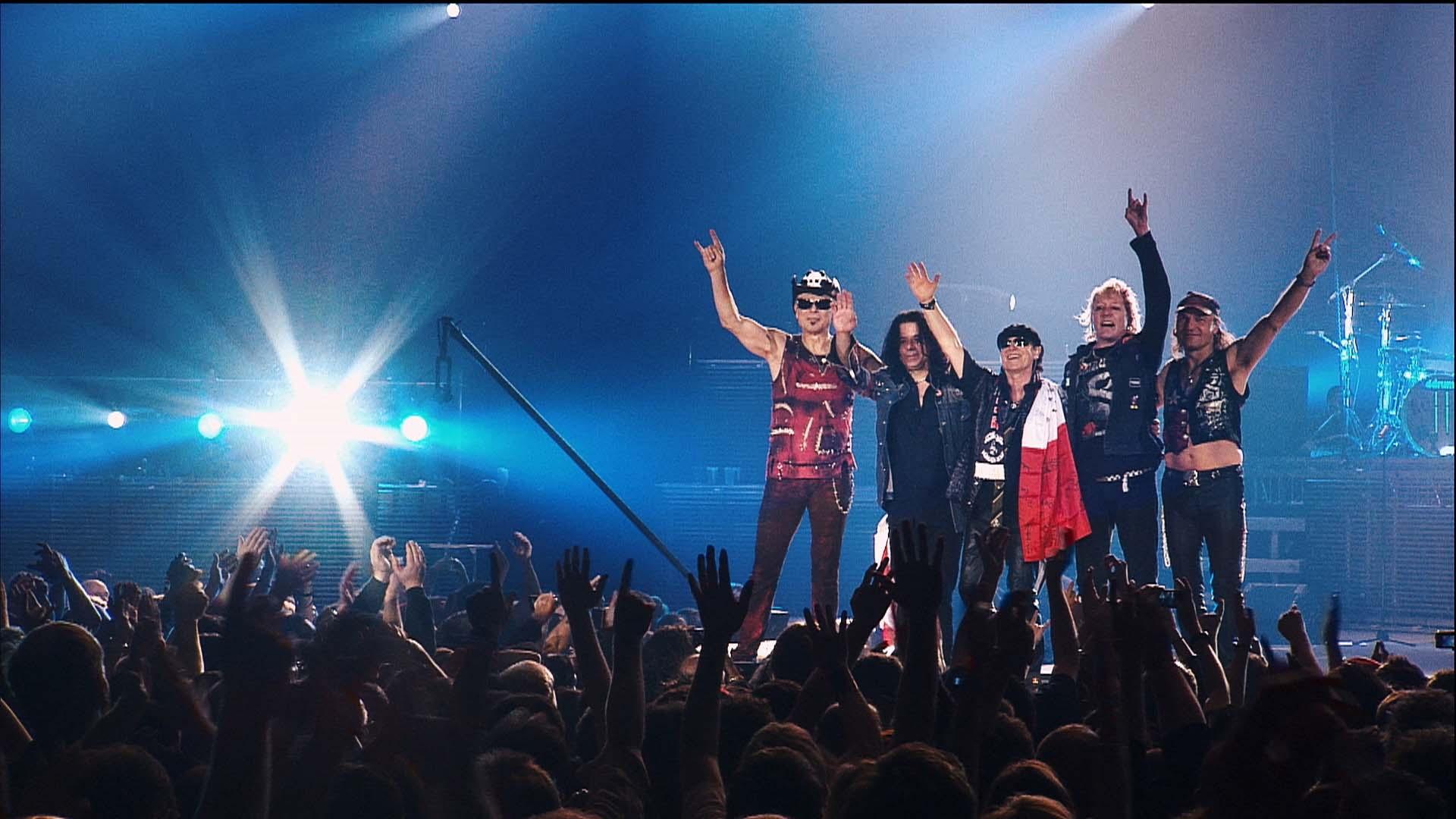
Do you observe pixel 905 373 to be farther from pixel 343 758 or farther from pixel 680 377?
pixel 680 377

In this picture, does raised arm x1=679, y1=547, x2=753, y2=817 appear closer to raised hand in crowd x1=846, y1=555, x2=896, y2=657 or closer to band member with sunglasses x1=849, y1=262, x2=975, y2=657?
raised hand in crowd x1=846, y1=555, x2=896, y2=657

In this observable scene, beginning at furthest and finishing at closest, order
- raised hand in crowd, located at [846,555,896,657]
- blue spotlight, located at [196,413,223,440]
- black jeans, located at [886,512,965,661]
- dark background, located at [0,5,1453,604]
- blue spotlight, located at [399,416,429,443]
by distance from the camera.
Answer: dark background, located at [0,5,1453,604], blue spotlight, located at [196,413,223,440], blue spotlight, located at [399,416,429,443], black jeans, located at [886,512,965,661], raised hand in crowd, located at [846,555,896,657]

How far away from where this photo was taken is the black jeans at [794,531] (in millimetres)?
6586

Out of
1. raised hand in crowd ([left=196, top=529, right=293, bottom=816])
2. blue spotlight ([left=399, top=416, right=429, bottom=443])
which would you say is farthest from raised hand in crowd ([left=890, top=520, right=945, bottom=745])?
blue spotlight ([left=399, top=416, right=429, bottom=443])

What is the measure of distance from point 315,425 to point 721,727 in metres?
8.43

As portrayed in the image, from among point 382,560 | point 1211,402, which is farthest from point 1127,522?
point 382,560

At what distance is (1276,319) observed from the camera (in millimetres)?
5844

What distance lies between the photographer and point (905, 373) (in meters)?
6.35

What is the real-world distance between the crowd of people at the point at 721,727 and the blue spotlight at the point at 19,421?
8446mm

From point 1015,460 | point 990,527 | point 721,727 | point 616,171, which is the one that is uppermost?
point 616,171

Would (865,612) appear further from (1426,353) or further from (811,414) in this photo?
(1426,353)

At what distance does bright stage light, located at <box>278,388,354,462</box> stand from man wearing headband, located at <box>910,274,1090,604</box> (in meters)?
5.83

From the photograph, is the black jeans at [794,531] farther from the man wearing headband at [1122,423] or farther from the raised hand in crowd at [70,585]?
the raised hand in crowd at [70,585]

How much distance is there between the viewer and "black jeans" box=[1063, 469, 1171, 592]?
5969 millimetres
